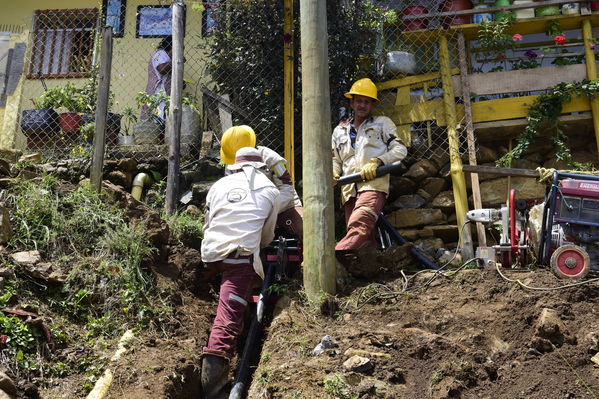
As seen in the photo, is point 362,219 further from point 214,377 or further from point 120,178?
point 120,178

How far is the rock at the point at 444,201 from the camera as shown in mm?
7867

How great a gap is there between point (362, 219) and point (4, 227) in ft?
10.2

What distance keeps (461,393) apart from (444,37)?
486cm

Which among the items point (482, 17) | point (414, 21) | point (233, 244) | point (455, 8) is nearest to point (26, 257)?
point (233, 244)

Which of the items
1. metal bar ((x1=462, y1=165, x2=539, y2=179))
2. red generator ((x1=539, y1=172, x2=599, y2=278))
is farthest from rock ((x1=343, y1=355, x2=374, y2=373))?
metal bar ((x1=462, y1=165, x2=539, y2=179))

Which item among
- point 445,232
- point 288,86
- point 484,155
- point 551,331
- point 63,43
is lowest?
point 551,331

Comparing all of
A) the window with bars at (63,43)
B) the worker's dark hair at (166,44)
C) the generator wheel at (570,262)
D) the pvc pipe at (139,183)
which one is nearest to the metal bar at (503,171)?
the generator wheel at (570,262)

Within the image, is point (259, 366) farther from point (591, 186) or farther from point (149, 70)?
point (149, 70)

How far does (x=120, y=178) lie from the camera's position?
807cm

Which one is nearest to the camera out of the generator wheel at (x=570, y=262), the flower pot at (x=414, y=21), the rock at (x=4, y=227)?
the generator wheel at (x=570, y=262)

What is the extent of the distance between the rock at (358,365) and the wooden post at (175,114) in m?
3.26

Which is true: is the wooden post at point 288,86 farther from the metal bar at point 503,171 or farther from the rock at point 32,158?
the rock at point 32,158

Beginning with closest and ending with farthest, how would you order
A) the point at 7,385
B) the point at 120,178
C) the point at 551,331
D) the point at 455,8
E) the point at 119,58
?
the point at 7,385
the point at 551,331
the point at 120,178
the point at 455,8
the point at 119,58

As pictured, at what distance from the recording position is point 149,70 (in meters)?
10.5
